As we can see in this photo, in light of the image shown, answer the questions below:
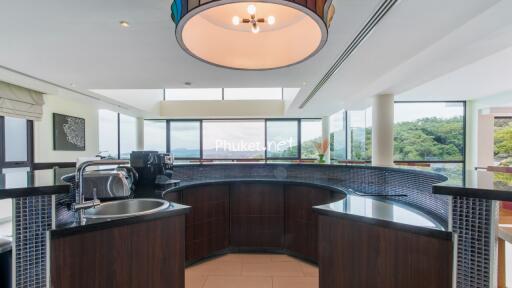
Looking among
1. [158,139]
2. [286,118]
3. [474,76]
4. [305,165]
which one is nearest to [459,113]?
[474,76]

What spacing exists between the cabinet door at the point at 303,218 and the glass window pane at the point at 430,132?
5.17m

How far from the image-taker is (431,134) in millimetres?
6980

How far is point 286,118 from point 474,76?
18.0 ft

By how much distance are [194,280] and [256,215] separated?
1041mm

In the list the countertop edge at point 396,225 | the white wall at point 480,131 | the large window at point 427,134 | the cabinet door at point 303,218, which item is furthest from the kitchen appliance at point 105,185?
the white wall at point 480,131

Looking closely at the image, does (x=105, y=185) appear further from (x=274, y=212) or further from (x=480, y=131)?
(x=480, y=131)

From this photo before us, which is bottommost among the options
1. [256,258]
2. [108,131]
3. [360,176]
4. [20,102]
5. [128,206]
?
[256,258]

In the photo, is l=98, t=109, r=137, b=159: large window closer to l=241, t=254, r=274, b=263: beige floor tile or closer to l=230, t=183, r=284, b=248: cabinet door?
l=230, t=183, r=284, b=248: cabinet door

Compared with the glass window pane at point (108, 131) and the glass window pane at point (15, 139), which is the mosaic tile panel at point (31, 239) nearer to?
the glass window pane at point (15, 139)

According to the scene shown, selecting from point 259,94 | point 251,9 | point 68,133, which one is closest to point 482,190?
point 251,9

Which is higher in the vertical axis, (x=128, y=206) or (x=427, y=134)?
(x=427, y=134)

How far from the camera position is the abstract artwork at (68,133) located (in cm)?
526

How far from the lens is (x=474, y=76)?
4.42m

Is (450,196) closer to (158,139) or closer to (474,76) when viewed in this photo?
(474,76)
